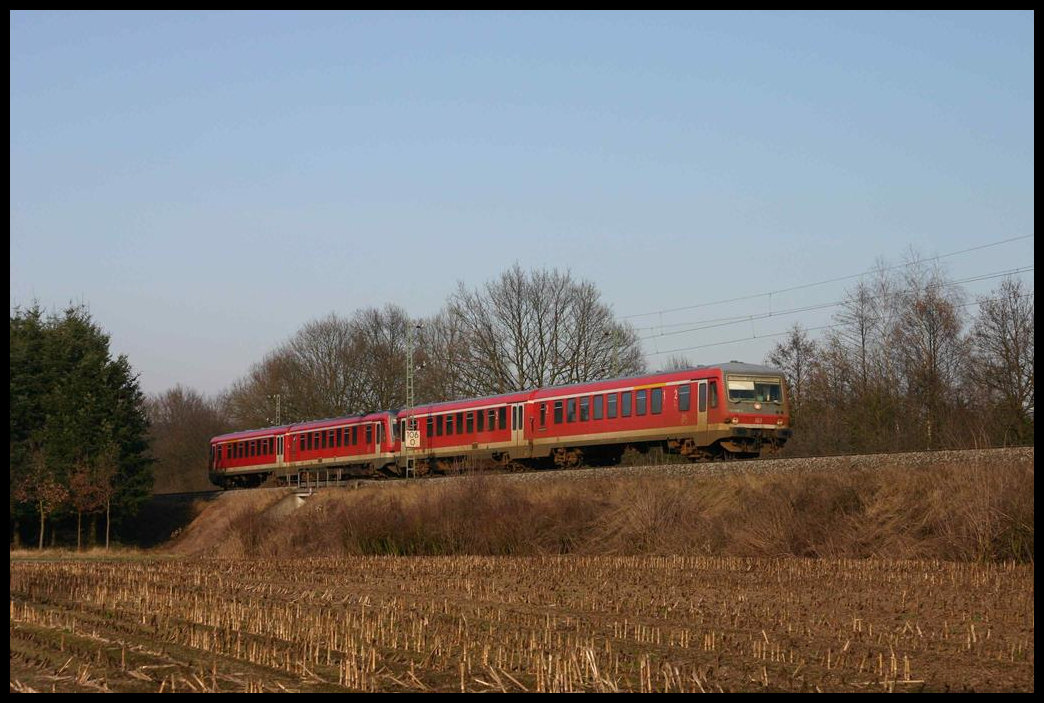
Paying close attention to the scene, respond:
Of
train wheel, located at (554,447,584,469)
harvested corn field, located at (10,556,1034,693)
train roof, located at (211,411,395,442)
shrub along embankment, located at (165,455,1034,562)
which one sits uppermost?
train roof, located at (211,411,395,442)

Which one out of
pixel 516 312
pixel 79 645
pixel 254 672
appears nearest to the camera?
pixel 254 672

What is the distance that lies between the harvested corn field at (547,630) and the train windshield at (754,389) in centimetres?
1018

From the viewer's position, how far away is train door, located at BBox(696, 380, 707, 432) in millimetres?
34375

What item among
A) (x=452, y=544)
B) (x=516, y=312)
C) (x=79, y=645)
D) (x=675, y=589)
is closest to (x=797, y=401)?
(x=516, y=312)

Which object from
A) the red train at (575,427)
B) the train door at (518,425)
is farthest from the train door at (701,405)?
the train door at (518,425)

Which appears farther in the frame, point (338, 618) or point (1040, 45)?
point (338, 618)

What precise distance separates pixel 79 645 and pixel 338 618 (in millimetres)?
3559

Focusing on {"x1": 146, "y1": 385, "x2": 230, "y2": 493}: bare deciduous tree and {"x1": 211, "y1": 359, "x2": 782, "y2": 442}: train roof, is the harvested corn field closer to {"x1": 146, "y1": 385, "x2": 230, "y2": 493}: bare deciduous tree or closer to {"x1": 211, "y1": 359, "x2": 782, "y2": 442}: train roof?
{"x1": 211, "y1": 359, "x2": 782, "y2": 442}: train roof

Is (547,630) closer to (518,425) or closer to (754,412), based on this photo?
→ (754,412)

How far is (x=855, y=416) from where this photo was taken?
47.2 metres

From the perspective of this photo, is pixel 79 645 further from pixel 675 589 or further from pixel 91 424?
pixel 91 424

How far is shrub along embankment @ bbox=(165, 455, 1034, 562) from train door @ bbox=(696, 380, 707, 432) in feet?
9.76

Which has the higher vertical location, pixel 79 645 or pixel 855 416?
pixel 855 416

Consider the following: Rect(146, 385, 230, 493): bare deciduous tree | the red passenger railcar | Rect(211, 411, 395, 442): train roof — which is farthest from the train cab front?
Rect(146, 385, 230, 493): bare deciduous tree
